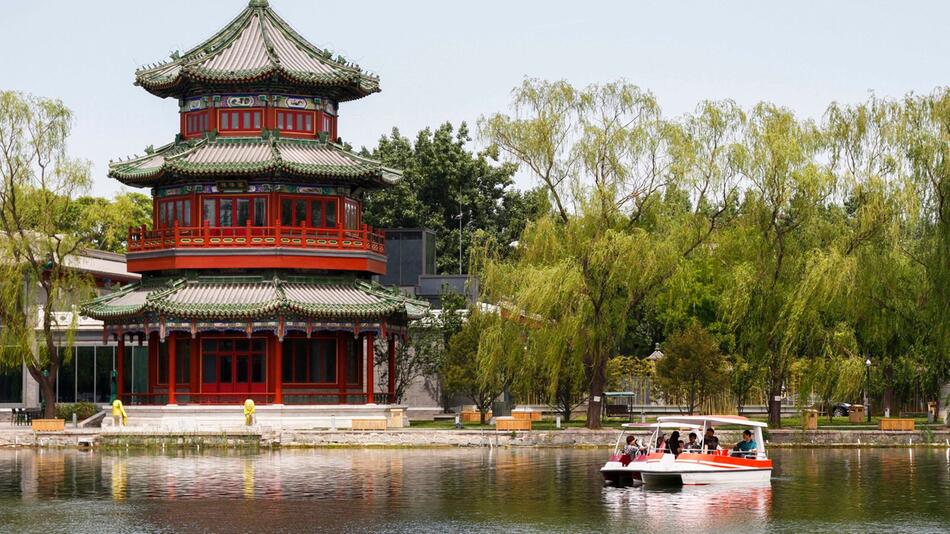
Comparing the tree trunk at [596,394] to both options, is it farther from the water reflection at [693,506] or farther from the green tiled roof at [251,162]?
the water reflection at [693,506]

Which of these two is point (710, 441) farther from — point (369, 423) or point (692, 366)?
point (692, 366)

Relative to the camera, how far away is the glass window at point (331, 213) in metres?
70.0

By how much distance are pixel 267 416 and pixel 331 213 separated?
9244mm

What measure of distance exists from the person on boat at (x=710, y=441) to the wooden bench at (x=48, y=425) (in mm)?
26984

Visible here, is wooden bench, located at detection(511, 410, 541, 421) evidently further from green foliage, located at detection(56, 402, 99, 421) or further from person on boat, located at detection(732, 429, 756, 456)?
green foliage, located at detection(56, 402, 99, 421)

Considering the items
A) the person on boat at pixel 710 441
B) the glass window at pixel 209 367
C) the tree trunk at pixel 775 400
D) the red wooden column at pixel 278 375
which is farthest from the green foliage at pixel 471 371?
the person on boat at pixel 710 441

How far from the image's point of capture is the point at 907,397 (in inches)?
3078

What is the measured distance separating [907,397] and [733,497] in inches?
1465

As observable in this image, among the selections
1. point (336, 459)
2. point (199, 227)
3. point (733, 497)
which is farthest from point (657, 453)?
point (199, 227)

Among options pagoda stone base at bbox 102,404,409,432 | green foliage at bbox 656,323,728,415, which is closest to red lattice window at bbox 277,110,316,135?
pagoda stone base at bbox 102,404,409,432

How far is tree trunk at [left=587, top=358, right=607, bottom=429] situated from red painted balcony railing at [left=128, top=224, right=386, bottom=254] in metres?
11.4

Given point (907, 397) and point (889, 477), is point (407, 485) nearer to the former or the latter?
point (889, 477)

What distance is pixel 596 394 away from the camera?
64562 millimetres

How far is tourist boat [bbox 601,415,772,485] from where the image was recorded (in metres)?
46.1
